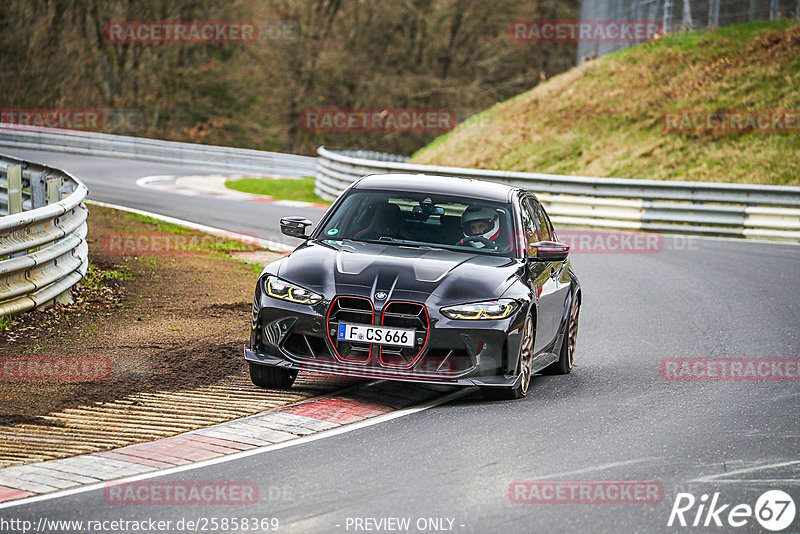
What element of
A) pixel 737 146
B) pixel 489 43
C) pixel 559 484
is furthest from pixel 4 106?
pixel 559 484

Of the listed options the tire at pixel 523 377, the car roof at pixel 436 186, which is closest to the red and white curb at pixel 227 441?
the tire at pixel 523 377

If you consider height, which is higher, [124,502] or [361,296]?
[361,296]

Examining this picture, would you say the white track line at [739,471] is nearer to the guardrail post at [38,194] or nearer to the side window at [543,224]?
the side window at [543,224]

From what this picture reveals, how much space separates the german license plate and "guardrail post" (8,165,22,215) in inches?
331

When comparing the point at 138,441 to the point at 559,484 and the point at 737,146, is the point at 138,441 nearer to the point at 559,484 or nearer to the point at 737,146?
the point at 559,484

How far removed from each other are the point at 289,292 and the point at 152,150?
31.3 metres

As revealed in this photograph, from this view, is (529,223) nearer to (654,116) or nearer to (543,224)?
(543,224)

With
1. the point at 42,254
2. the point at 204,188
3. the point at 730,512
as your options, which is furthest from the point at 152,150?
the point at 730,512

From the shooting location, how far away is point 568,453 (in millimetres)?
6738

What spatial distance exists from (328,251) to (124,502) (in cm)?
327

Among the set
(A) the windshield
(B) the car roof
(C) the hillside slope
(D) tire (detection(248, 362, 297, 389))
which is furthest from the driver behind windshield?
(C) the hillside slope

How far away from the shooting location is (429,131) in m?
56.4

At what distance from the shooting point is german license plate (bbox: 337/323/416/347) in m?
7.65

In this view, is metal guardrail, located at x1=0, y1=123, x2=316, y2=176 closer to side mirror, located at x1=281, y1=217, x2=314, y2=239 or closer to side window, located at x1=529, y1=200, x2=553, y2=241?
side window, located at x1=529, y1=200, x2=553, y2=241
